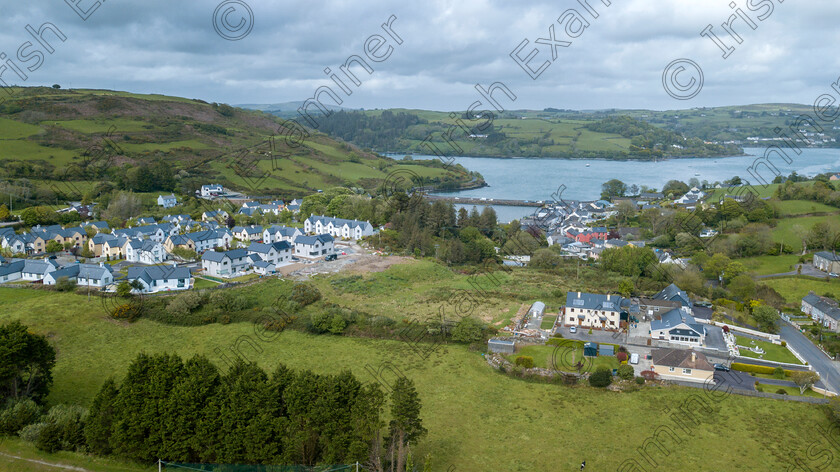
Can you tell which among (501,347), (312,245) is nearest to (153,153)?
(312,245)

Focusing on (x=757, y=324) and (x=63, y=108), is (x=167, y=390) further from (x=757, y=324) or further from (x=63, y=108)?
(x=63, y=108)

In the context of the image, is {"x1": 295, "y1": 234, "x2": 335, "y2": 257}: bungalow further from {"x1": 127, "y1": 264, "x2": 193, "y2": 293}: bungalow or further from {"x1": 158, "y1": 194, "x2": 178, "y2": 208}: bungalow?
{"x1": 158, "y1": 194, "x2": 178, "y2": 208}: bungalow

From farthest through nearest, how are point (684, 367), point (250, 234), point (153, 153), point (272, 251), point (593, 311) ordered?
1. point (153, 153)
2. point (250, 234)
3. point (272, 251)
4. point (593, 311)
5. point (684, 367)

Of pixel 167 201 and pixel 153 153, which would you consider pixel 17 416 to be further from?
pixel 153 153

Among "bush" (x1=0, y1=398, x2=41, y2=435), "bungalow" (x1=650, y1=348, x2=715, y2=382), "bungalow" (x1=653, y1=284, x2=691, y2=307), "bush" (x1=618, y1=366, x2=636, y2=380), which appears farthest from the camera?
"bungalow" (x1=653, y1=284, x2=691, y2=307)

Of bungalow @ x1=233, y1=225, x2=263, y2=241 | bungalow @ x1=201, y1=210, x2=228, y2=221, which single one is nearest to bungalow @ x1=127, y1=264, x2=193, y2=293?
bungalow @ x1=233, y1=225, x2=263, y2=241

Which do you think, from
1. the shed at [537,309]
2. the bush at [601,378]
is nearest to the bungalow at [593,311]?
the shed at [537,309]
